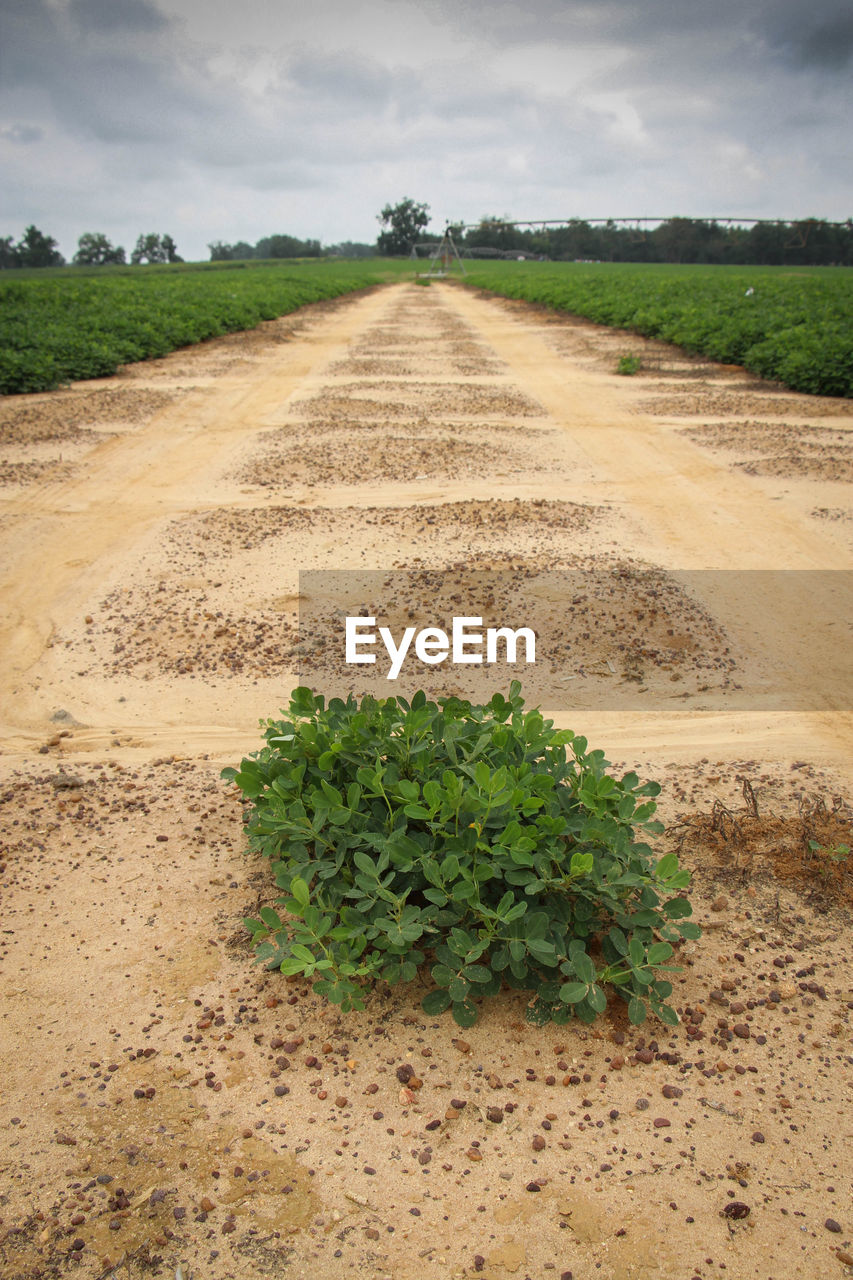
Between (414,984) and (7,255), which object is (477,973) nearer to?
(414,984)

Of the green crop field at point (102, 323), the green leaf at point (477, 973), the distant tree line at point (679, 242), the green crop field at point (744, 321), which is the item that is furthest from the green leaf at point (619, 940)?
the distant tree line at point (679, 242)

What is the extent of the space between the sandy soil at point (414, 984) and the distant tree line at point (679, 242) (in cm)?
7311

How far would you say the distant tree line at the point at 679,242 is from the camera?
68.6 m

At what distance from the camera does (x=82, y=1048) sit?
2361 millimetres

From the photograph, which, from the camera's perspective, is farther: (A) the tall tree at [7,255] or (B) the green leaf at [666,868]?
(A) the tall tree at [7,255]

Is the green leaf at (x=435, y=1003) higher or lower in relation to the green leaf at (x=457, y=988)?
lower

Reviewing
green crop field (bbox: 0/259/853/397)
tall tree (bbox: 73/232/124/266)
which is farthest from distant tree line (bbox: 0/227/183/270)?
green crop field (bbox: 0/259/853/397)

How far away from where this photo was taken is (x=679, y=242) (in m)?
78.7

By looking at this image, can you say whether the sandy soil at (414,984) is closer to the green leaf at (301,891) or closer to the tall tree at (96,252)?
the green leaf at (301,891)

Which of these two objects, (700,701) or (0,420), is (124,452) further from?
(700,701)

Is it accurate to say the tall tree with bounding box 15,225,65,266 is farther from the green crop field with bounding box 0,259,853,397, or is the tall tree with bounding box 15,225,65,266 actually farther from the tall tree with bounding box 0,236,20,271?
the green crop field with bounding box 0,259,853,397

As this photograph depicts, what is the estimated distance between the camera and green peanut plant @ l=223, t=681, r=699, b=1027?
2.32 metres

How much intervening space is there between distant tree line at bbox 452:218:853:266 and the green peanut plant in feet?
252

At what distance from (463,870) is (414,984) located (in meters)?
0.48
